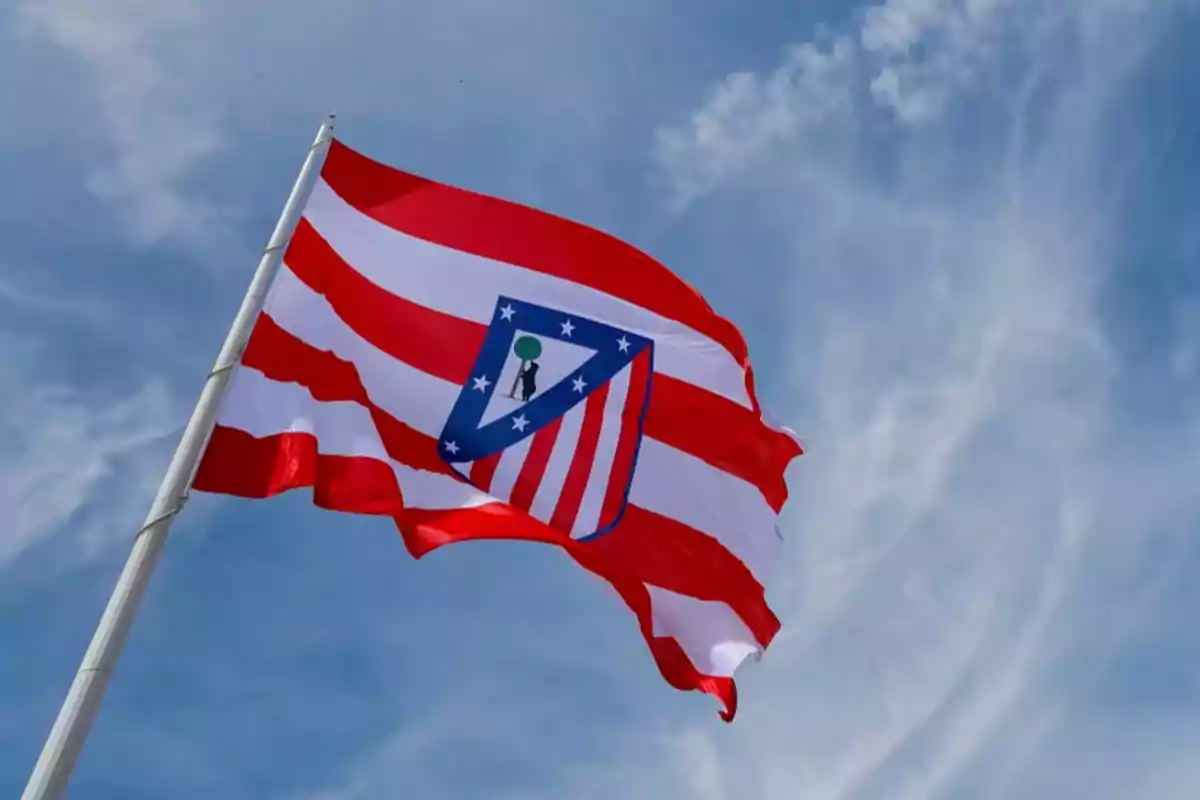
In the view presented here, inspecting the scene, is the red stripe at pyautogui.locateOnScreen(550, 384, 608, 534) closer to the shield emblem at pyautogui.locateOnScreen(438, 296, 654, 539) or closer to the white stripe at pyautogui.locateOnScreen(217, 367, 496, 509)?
the shield emblem at pyautogui.locateOnScreen(438, 296, 654, 539)

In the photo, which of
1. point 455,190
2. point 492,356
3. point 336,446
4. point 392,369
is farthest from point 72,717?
point 455,190

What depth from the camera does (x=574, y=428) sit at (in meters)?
14.1

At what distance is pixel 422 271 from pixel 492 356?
3.94 ft

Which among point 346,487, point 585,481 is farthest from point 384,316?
point 585,481

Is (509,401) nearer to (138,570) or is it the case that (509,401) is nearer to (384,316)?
(384,316)

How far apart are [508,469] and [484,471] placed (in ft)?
0.96

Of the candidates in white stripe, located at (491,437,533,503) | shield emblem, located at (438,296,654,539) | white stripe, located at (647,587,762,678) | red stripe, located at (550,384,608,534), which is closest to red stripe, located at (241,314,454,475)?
shield emblem, located at (438,296,654,539)

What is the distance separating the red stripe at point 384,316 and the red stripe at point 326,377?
2.32ft

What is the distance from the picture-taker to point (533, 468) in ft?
44.0

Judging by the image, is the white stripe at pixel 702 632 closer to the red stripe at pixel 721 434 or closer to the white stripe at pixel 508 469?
the white stripe at pixel 508 469

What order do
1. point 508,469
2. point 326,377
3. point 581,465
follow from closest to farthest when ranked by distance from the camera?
point 326,377
point 508,469
point 581,465

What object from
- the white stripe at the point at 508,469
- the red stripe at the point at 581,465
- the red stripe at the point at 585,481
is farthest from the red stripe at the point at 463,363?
the white stripe at the point at 508,469

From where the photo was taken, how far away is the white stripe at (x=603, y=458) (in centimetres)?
1351

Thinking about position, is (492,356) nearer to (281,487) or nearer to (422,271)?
(422,271)
